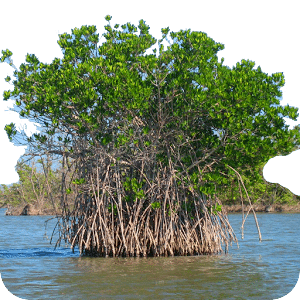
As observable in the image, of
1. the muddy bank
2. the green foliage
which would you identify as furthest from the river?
the muddy bank

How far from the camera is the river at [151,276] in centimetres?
892

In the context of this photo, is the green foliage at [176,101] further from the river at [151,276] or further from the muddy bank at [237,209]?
the muddy bank at [237,209]

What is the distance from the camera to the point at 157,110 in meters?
12.2

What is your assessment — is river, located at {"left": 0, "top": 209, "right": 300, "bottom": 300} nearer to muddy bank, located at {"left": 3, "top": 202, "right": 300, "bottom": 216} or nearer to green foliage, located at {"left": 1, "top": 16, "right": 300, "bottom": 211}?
green foliage, located at {"left": 1, "top": 16, "right": 300, "bottom": 211}

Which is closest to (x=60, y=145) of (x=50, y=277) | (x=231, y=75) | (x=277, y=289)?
(x=50, y=277)

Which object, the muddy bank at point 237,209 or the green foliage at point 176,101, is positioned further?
the muddy bank at point 237,209

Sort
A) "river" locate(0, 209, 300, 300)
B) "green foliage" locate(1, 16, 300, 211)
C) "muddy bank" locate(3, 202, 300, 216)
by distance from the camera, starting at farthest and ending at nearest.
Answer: "muddy bank" locate(3, 202, 300, 216), "green foliage" locate(1, 16, 300, 211), "river" locate(0, 209, 300, 300)

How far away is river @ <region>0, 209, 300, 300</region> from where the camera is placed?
29.3ft

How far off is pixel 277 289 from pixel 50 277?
4532 millimetres

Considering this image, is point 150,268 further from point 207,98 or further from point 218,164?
point 207,98

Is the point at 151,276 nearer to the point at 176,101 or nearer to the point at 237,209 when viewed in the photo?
the point at 176,101

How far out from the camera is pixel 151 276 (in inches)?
408

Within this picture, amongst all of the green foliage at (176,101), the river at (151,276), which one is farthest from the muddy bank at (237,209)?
the green foliage at (176,101)

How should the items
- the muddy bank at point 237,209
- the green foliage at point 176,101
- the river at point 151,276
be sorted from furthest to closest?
the muddy bank at point 237,209
the green foliage at point 176,101
the river at point 151,276
